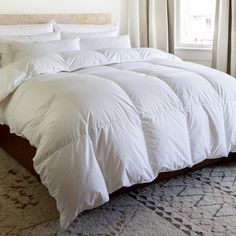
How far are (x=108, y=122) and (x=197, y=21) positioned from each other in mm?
2892

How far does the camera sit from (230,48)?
3893mm

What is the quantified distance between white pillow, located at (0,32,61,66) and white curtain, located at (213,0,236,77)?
1.71m

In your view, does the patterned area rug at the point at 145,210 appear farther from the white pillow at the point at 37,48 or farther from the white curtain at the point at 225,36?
the white curtain at the point at 225,36

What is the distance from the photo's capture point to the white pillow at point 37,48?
10.2 feet

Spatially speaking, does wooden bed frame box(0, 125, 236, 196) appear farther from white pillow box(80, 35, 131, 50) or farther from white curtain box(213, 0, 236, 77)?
white curtain box(213, 0, 236, 77)

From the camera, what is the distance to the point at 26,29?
366 centimetres

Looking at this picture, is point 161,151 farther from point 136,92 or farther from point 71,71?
point 71,71

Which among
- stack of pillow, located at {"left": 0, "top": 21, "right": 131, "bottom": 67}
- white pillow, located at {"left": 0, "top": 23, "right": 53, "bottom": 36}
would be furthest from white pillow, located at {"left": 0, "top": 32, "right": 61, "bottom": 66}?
white pillow, located at {"left": 0, "top": 23, "right": 53, "bottom": 36}

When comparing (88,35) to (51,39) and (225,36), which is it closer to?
(51,39)

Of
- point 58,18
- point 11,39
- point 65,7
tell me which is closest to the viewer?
point 11,39

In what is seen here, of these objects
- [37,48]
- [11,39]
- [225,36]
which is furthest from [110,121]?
[225,36]

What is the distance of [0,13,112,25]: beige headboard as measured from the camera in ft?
12.3

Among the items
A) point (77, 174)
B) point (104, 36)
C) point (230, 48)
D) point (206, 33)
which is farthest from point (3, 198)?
point (206, 33)

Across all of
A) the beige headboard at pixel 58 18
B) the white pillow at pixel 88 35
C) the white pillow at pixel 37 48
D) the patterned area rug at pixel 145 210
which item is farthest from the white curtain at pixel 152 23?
the patterned area rug at pixel 145 210
